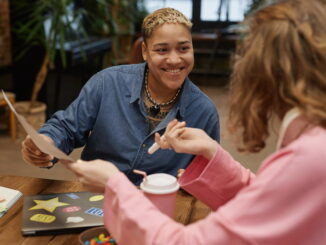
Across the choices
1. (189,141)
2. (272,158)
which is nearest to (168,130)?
(189,141)

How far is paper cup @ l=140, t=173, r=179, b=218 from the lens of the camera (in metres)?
1.04

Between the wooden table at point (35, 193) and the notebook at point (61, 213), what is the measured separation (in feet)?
0.07

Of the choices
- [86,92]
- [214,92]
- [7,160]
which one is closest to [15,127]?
[7,160]

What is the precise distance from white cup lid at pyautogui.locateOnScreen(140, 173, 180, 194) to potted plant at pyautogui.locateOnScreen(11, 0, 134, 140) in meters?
3.23

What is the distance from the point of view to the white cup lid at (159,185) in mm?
1035

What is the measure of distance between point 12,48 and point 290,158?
4.66m

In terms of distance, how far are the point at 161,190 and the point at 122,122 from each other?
0.81 meters

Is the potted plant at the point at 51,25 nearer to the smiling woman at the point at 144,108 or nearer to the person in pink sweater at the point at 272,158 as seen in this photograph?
the smiling woman at the point at 144,108

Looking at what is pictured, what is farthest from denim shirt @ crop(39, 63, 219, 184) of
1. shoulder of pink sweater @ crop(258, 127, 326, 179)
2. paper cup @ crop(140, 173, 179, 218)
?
shoulder of pink sweater @ crop(258, 127, 326, 179)

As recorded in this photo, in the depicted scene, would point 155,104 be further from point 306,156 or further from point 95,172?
point 306,156

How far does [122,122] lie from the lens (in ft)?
5.97

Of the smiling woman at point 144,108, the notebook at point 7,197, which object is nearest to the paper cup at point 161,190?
the notebook at point 7,197

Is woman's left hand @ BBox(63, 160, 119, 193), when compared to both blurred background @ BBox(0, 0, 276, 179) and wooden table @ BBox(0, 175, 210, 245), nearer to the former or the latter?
wooden table @ BBox(0, 175, 210, 245)

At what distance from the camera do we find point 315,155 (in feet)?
2.68
